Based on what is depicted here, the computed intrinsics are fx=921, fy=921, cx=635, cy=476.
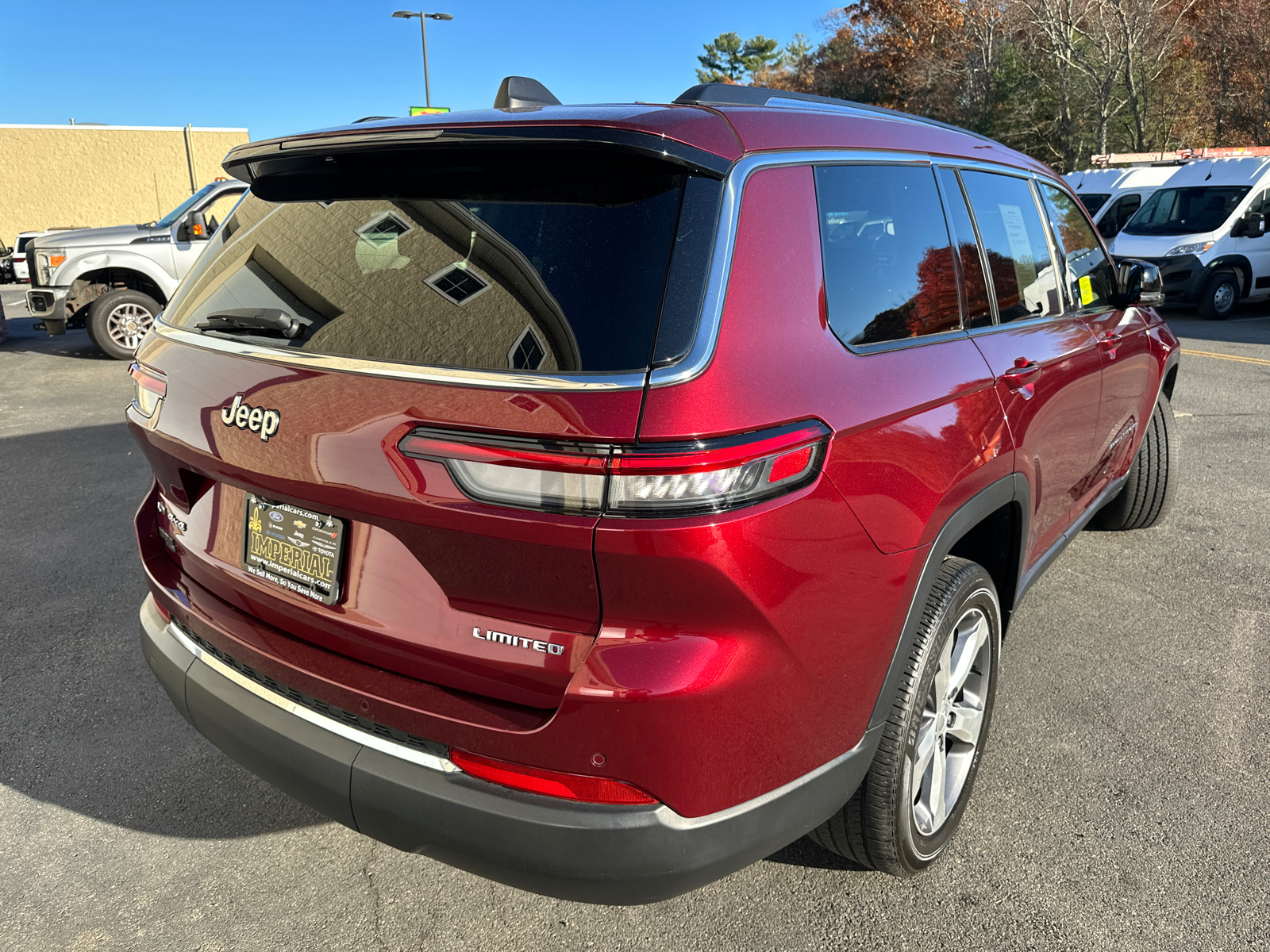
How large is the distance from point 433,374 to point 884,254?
1.17 meters

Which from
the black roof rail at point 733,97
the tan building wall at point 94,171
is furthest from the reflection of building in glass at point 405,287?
the tan building wall at point 94,171

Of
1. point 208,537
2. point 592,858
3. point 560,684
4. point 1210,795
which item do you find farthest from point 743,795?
point 1210,795

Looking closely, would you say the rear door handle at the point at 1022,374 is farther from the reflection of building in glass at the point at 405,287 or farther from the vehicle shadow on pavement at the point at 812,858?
the reflection of building in glass at the point at 405,287

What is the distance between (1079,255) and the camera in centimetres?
367

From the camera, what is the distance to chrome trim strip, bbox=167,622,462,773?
1.81 metres

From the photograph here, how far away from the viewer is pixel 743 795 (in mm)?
1788

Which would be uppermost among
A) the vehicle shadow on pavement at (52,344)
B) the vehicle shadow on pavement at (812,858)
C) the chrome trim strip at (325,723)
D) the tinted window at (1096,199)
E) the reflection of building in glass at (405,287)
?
the tinted window at (1096,199)

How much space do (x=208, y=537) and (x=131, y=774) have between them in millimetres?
1186

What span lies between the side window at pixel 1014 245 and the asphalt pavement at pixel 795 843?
1.39 metres

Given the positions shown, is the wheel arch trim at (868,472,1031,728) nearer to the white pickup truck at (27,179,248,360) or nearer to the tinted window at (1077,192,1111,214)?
the white pickup truck at (27,179,248,360)

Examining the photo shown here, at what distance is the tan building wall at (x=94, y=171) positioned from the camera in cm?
3428

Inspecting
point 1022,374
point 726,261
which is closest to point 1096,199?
point 1022,374

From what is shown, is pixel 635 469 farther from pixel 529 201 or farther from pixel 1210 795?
pixel 1210 795

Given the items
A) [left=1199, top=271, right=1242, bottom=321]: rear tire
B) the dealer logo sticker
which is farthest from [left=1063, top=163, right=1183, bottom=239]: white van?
the dealer logo sticker
